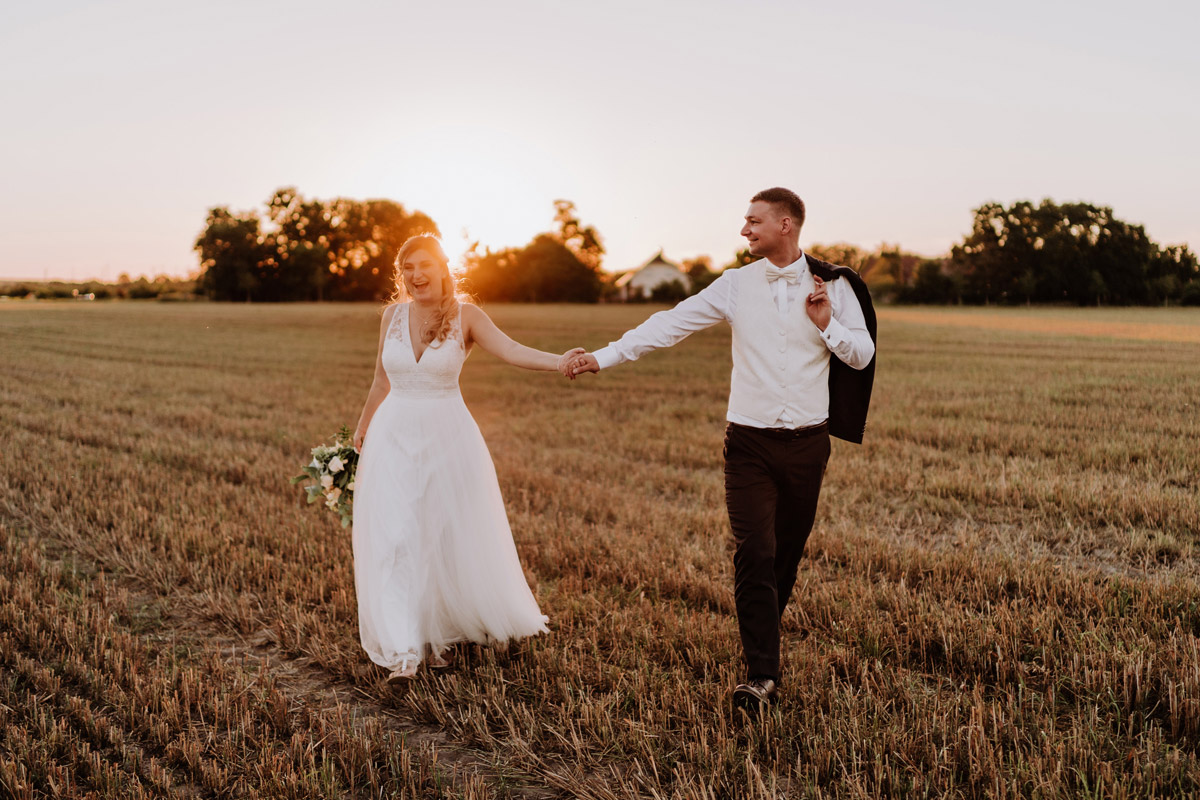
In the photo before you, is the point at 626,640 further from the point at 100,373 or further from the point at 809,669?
the point at 100,373

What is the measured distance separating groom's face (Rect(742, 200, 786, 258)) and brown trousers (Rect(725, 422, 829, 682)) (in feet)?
3.17

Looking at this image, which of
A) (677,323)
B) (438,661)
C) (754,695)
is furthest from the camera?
(438,661)

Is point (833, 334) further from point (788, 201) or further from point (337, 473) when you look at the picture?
point (337, 473)

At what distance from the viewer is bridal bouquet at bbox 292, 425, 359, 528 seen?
5324mm

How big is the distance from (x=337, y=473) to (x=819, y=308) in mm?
3384

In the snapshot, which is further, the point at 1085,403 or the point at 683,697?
the point at 1085,403

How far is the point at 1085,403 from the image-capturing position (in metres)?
13.5

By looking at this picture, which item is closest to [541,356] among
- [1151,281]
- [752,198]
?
[752,198]

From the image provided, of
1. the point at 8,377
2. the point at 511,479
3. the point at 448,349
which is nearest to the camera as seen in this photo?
the point at 448,349

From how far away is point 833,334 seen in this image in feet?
13.1

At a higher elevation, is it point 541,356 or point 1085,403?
point 541,356

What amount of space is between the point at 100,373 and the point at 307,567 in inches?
708

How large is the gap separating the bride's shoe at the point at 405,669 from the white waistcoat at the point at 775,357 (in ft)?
7.63

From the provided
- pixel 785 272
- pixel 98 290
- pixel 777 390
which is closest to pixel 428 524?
pixel 777 390
